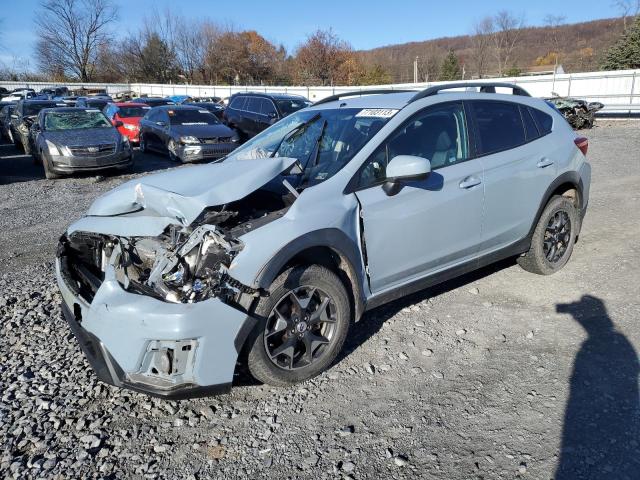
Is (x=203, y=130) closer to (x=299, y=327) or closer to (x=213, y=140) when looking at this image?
(x=213, y=140)

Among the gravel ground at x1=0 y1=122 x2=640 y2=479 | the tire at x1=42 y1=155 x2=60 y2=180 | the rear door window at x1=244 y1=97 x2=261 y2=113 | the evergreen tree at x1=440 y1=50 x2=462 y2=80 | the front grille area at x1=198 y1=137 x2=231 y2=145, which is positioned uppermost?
the evergreen tree at x1=440 y1=50 x2=462 y2=80

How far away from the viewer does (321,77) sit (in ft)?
187

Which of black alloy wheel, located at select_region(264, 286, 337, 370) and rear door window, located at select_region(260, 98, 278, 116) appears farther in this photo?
rear door window, located at select_region(260, 98, 278, 116)

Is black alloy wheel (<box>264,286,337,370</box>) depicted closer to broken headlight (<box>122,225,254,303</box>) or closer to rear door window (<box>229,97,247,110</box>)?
broken headlight (<box>122,225,254,303</box>)

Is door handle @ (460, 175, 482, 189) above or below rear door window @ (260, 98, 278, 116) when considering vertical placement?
below

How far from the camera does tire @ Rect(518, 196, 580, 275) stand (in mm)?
4664

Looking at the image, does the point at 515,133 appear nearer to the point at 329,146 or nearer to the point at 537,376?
the point at 329,146

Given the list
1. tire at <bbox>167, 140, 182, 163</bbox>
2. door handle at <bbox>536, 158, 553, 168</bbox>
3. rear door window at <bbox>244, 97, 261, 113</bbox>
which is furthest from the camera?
rear door window at <bbox>244, 97, 261, 113</bbox>

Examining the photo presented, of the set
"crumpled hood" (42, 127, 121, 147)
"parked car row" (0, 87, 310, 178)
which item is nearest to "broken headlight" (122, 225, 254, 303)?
"parked car row" (0, 87, 310, 178)

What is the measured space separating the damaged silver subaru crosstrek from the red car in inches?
528

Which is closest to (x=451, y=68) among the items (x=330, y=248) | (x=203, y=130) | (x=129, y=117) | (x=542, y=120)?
(x=129, y=117)

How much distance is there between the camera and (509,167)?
13.6 ft

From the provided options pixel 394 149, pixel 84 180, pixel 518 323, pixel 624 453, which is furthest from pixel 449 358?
pixel 84 180

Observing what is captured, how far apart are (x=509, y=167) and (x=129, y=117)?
612 inches
